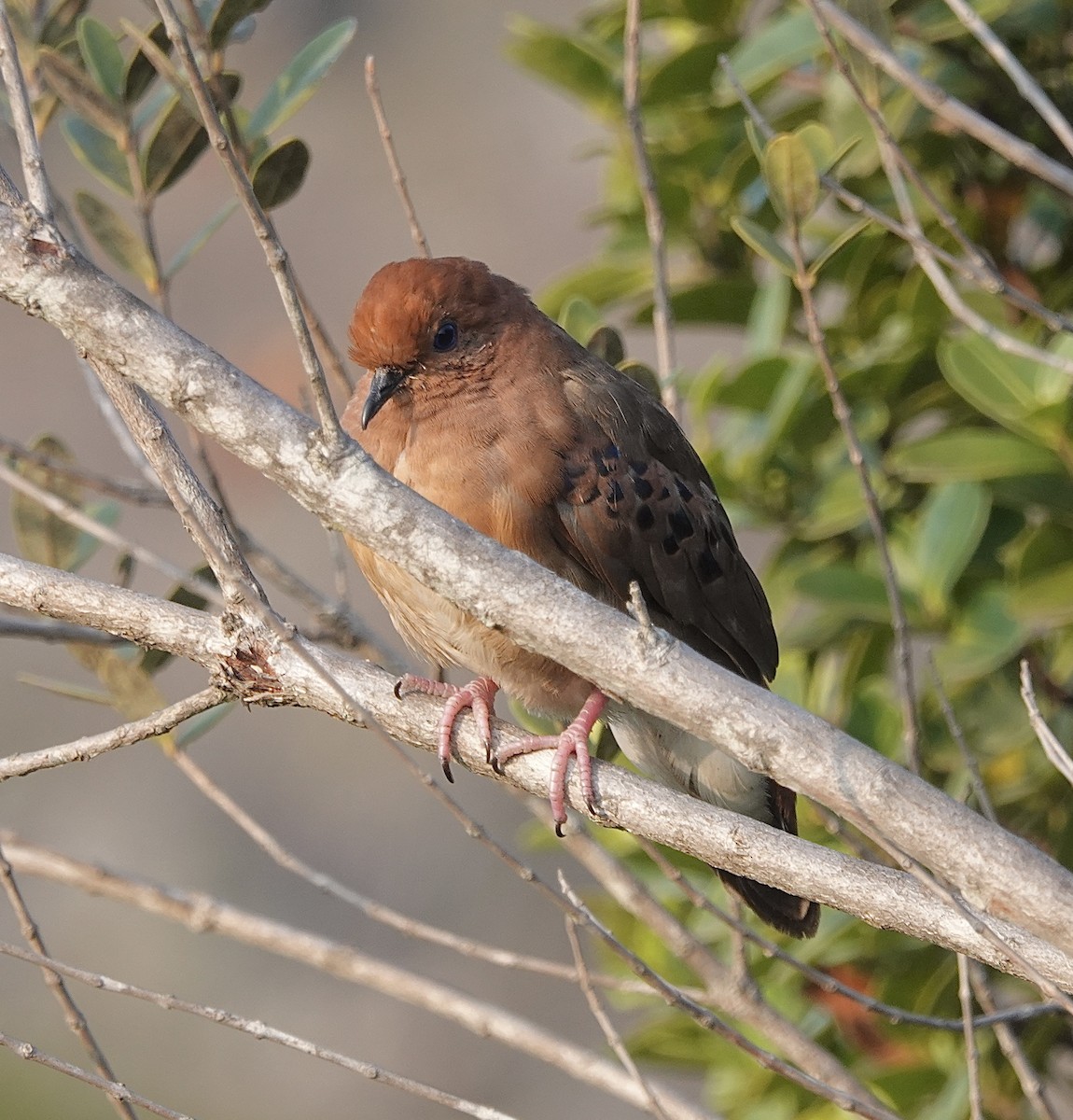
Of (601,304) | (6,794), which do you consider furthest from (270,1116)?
(601,304)

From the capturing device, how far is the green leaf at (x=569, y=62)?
10.4 feet

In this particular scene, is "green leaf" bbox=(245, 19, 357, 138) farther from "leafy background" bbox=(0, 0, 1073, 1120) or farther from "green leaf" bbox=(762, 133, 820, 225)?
"green leaf" bbox=(762, 133, 820, 225)

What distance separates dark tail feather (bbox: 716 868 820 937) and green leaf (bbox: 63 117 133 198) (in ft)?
5.92

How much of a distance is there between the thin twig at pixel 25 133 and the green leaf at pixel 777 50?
Answer: 1.42 meters

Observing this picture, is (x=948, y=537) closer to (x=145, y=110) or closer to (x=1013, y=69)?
(x=1013, y=69)

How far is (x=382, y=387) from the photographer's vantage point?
9.59 feet

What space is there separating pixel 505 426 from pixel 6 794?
5.78 m

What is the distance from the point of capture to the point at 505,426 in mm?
2861

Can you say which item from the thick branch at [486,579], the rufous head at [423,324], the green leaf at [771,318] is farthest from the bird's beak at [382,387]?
the thick branch at [486,579]

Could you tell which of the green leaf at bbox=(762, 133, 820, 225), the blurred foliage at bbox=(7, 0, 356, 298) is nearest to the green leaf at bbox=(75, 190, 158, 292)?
the blurred foliage at bbox=(7, 0, 356, 298)

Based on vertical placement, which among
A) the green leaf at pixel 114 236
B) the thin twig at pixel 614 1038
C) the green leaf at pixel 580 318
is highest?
the green leaf at pixel 580 318

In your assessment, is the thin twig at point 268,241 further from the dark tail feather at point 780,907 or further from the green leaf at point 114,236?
the dark tail feather at point 780,907

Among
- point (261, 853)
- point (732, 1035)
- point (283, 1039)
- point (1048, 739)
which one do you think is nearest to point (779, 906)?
point (732, 1035)

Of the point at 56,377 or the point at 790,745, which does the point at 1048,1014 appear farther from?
the point at 56,377
